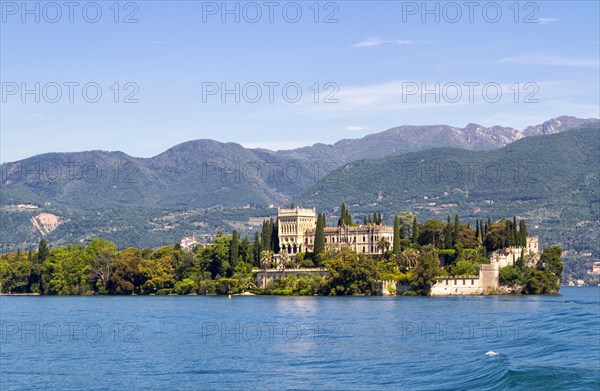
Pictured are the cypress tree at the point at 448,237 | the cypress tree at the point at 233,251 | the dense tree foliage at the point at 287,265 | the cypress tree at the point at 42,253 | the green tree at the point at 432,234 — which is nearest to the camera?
the dense tree foliage at the point at 287,265

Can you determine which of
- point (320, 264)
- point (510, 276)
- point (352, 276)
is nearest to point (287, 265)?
point (320, 264)

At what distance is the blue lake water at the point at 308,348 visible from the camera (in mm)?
47656

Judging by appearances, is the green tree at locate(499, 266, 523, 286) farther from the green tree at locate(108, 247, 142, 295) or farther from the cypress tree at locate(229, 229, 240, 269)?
the green tree at locate(108, 247, 142, 295)

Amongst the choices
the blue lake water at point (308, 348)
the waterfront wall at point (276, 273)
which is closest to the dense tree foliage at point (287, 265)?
the waterfront wall at point (276, 273)

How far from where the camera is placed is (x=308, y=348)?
6059cm

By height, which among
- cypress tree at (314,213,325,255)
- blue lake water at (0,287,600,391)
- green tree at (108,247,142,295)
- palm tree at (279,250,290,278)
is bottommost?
blue lake water at (0,287,600,391)

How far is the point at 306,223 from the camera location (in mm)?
152000

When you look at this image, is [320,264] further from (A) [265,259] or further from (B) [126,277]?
(B) [126,277]

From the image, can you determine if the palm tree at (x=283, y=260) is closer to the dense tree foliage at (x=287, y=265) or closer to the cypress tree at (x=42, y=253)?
the dense tree foliage at (x=287, y=265)

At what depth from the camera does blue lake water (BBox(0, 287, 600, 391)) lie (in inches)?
1876

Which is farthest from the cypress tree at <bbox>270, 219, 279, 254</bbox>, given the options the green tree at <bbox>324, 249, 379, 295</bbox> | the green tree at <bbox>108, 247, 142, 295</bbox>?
the green tree at <bbox>324, 249, 379, 295</bbox>

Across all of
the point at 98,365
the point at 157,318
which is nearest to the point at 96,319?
the point at 157,318

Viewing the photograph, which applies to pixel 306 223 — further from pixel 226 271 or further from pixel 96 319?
pixel 96 319

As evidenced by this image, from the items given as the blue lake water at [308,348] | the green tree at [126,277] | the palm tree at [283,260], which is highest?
the palm tree at [283,260]
